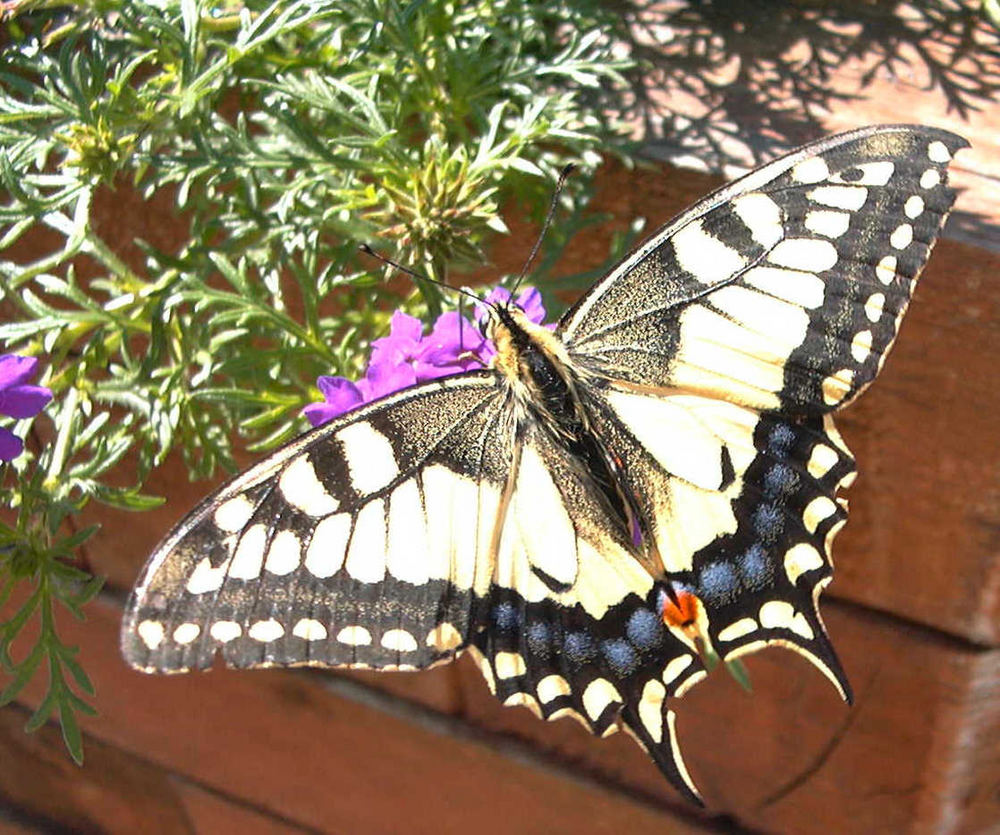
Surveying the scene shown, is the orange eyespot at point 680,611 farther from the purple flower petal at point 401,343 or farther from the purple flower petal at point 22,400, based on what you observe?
the purple flower petal at point 22,400

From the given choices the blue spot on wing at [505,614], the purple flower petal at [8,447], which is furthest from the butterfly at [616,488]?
the purple flower petal at [8,447]

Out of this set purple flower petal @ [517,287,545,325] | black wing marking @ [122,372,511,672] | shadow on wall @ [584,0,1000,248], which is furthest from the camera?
shadow on wall @ [584,0,1000,248]

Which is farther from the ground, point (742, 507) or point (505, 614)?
point (742, 507)

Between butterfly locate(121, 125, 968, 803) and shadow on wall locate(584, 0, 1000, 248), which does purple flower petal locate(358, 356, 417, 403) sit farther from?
shadow on wall locate(584, 0, 1000, 248)

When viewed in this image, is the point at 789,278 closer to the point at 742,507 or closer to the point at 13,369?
the point at 742,507

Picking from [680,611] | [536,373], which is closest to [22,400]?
[536,373]

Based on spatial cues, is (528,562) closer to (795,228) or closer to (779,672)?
(795,228)

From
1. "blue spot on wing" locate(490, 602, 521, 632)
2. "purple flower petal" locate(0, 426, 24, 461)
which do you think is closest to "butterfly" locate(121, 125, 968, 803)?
"blue spot on wing" locate(490, 602, 521, 632)
